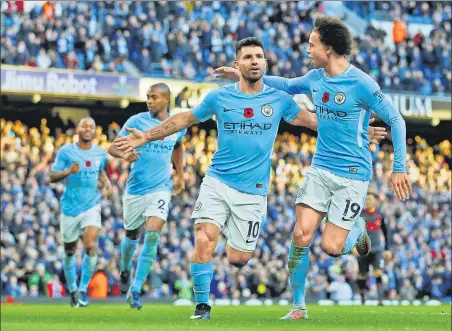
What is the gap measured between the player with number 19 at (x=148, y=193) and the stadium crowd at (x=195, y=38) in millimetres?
15795

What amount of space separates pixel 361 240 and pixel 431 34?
2878cm

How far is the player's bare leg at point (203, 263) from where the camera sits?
435 inches

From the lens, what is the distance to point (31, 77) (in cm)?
3045

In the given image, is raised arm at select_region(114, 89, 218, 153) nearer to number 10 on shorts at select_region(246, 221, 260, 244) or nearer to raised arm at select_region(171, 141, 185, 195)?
number 10 on shorts at select_region(246, 221, 260, 244)

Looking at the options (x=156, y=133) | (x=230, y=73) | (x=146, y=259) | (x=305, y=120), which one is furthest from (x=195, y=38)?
(x=156, y=133)

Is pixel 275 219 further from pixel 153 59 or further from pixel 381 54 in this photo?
pixel 381 54

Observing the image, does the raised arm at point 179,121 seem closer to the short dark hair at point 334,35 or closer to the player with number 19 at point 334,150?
the player with number 19 at point 334,150

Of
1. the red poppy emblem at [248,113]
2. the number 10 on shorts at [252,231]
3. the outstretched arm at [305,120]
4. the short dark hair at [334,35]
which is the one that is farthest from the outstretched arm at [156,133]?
the short dark hair at [334,35]

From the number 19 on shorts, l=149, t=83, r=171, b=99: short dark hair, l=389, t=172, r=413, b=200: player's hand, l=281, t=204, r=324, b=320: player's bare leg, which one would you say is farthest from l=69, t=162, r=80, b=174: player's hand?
l=389, t=172, r=413, b=200: player's hand

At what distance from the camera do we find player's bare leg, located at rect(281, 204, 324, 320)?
11195mm

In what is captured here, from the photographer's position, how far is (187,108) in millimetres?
33438

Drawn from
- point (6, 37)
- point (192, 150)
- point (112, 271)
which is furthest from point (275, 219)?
point (6, 37)

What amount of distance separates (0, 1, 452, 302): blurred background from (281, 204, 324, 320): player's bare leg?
12587 millimetres

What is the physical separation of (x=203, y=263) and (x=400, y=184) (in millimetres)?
2145
